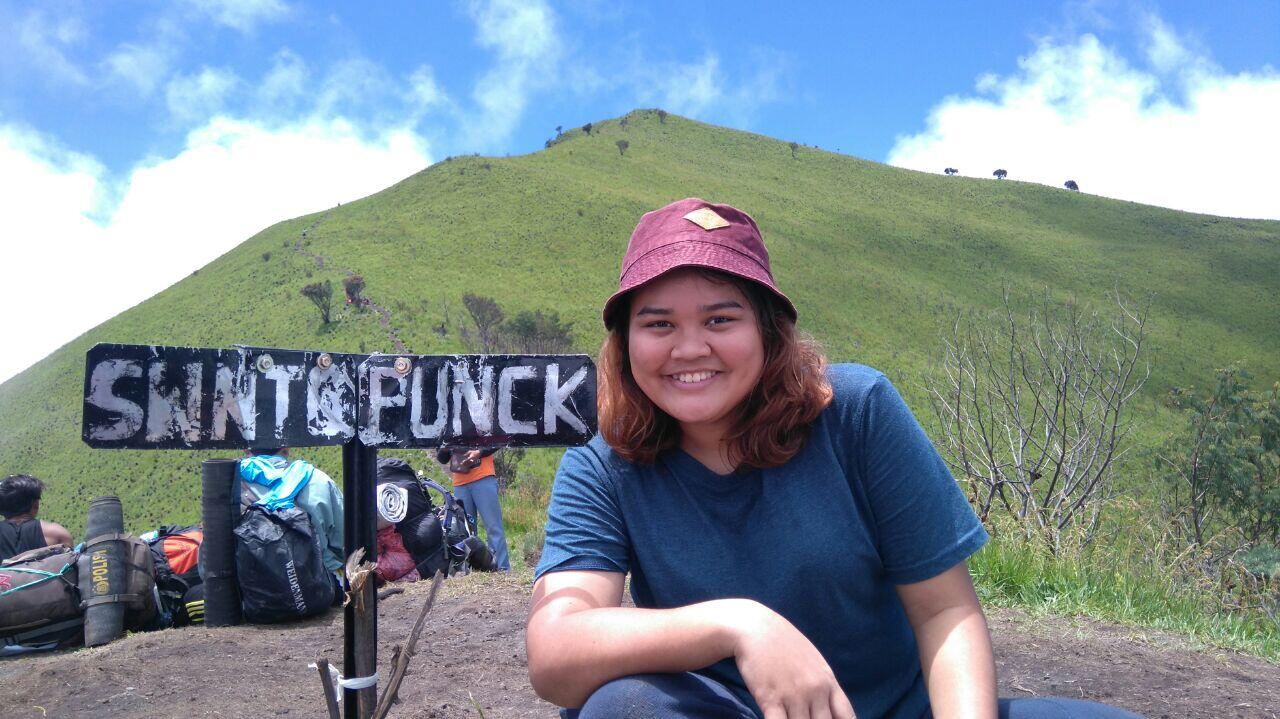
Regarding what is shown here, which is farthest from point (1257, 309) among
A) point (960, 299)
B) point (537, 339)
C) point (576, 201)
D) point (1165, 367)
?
point (537, 339)

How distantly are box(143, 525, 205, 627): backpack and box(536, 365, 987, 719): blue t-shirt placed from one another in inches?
144

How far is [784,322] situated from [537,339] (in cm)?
2748

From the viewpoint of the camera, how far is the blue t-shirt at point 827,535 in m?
1.33

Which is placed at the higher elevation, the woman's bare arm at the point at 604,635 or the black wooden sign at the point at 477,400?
the black wooden sign at the point at 477,400

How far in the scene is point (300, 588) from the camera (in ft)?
13.4

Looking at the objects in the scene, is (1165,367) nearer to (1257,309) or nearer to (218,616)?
(1257,309)

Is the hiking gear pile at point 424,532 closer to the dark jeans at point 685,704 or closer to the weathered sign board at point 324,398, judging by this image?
the weathered sign board at point 324,398

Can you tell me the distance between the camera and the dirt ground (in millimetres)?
2826

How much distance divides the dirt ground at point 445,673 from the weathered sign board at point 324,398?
1.09 m

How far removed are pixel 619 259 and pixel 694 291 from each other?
4763cm

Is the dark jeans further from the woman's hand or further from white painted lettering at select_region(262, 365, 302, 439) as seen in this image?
white painted lettering at select_region(262, 365, 302, 439)

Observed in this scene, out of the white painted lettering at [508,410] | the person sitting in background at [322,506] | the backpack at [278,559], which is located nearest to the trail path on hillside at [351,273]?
the person sitting in background at [322,506]

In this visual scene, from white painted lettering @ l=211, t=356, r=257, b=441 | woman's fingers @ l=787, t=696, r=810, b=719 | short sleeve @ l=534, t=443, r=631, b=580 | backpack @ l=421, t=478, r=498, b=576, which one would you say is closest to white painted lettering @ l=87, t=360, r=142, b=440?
white painted lettering @ l=211, t=356, r=257, b=441

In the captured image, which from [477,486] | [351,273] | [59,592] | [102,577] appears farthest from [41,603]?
[351,273]
